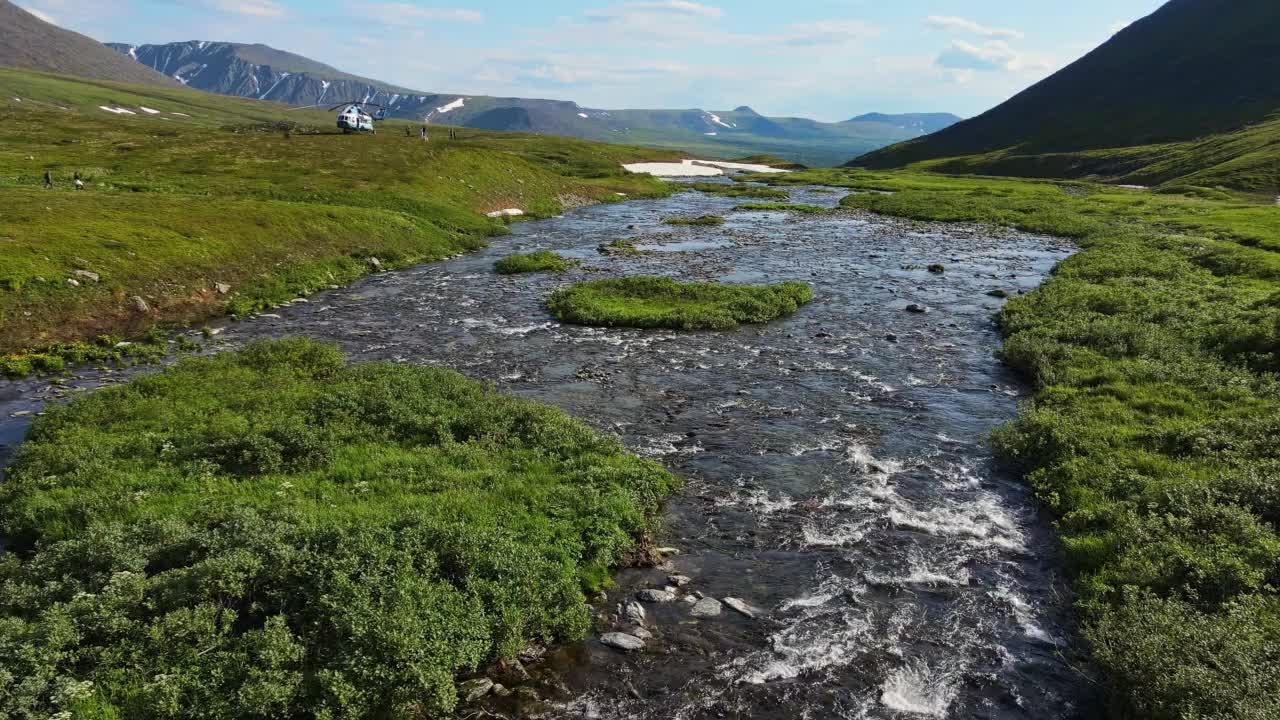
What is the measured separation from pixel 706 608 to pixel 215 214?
157 ft

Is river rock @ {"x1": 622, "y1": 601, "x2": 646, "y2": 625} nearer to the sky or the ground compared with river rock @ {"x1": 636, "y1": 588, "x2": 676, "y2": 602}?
nearer to the ground

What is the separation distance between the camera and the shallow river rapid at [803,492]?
40.2 ft

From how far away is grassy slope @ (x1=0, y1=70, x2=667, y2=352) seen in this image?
32.9 m

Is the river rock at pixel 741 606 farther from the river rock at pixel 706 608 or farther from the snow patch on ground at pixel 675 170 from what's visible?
the snow patch on ground at pixel 675 170

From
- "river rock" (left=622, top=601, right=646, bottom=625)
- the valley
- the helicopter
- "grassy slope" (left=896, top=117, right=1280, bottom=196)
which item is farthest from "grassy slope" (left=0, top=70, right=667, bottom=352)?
"grassy slope" (left=896, top=117, right=1280, bottom=196)

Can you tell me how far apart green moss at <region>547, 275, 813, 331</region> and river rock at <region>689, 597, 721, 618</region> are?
22109 mm

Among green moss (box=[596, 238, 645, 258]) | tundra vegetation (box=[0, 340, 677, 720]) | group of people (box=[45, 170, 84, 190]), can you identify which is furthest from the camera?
green moss (box=[596, 238, 645, 258])

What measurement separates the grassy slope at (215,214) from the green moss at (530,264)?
23.7ft

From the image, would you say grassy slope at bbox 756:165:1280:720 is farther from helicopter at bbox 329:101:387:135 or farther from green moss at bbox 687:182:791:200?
helicopter at bbox 329:101:387:135

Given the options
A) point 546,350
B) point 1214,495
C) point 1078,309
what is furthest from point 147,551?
→ point 1078,309

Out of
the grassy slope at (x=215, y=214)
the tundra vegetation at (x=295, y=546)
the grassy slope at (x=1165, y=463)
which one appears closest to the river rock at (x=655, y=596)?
the tundra vegetation at (x=295, y=546)

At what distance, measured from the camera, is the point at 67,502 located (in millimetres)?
15398

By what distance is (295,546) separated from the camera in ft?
43.1

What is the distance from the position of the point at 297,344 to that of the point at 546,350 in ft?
34.9
